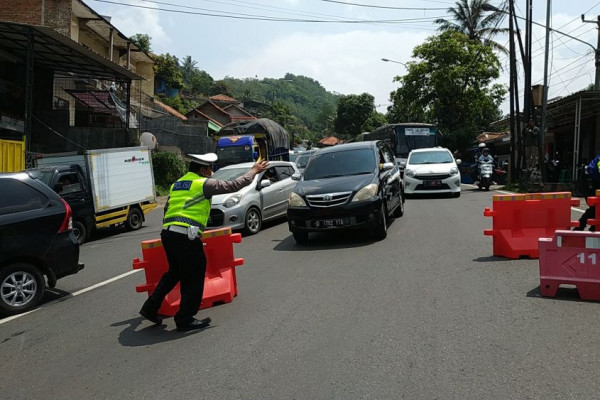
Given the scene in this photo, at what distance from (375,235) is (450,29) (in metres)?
38.0

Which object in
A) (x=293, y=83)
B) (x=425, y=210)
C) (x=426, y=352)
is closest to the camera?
(x=426, y=352)

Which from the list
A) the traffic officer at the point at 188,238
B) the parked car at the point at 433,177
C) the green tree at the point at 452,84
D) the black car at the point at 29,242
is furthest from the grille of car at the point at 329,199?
the green tree at the point at 452,84

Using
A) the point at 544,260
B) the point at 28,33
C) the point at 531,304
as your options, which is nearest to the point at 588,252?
the point at 544,260

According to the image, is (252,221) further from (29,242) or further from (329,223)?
(29,242)

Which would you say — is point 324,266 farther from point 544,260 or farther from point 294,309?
point 544,260

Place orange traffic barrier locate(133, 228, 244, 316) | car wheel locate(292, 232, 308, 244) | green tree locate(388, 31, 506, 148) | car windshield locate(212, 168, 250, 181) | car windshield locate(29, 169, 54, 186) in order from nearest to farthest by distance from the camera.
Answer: orange traffic barrier locate(133, 228, 244, 316) < car wheel locate(292, 232, 308, 244) < car windshield locate(29, 169, 54, 186) < car windshield locate(212, 168, 250, 181) < green tree locate(388, 31, 506, 148)

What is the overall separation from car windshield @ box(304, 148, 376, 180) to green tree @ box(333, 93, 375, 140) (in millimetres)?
72789

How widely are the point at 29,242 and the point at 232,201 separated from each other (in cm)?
512

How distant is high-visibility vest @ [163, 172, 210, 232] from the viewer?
522cm

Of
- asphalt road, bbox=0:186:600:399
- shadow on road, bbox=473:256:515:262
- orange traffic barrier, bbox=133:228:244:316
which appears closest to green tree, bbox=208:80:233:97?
asphalt road, bbox=0:186:600:399

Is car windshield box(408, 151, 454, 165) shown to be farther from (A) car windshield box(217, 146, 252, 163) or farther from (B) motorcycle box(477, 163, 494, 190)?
(A) car windshield box(217, 146, 252, 163)

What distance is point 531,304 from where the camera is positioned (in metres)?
5.54

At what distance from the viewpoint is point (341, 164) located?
425 inches

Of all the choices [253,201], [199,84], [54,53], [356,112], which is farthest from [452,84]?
[199,84]
